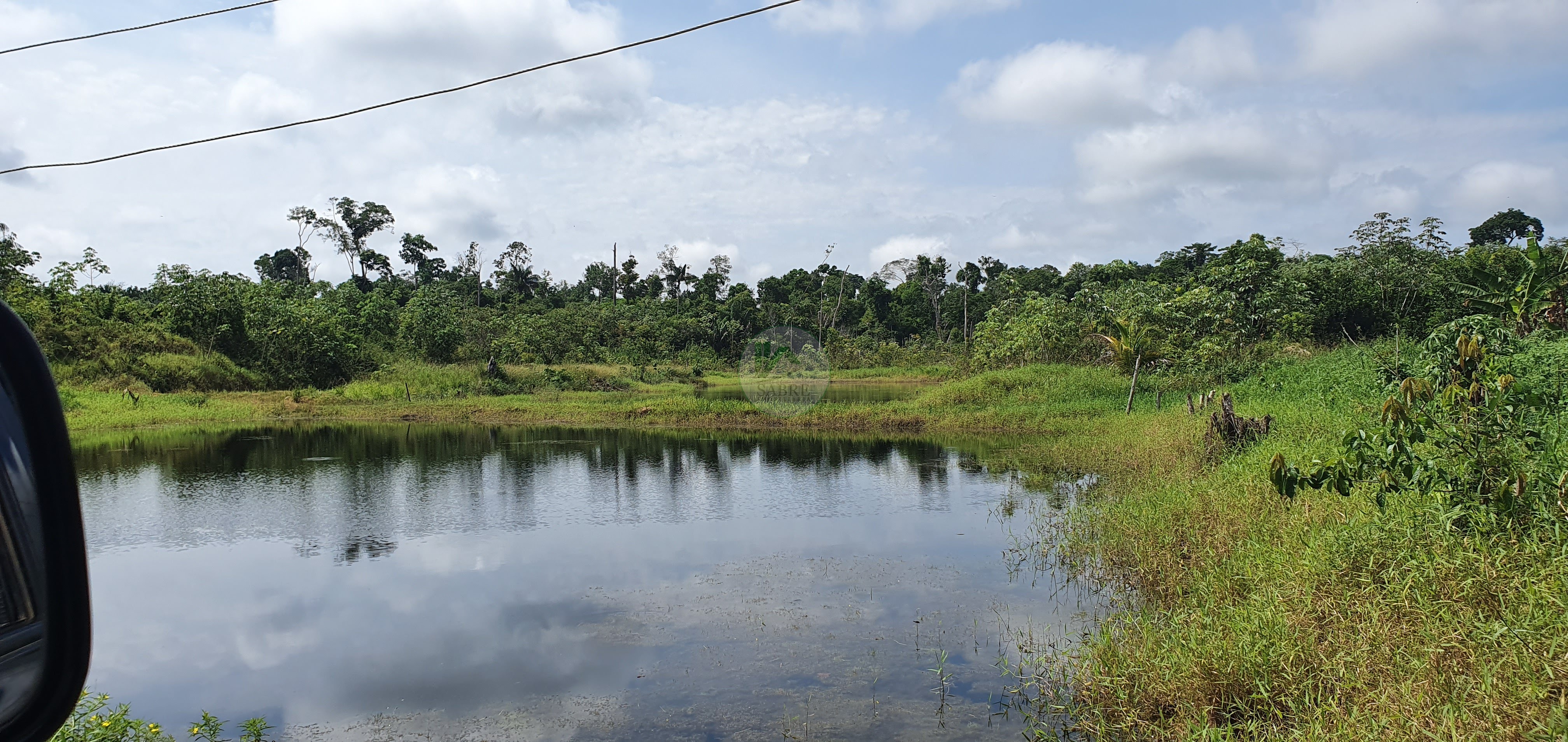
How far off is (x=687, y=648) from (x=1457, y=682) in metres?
4.30

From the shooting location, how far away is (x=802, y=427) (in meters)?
20.2

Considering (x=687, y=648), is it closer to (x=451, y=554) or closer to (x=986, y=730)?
(x=986, y=730)

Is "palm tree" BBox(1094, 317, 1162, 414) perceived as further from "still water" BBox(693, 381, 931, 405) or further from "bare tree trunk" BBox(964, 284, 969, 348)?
"bare tree trunk" BBox(964, 284, 969, 348)

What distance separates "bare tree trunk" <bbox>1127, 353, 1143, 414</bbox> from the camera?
56.4 ft

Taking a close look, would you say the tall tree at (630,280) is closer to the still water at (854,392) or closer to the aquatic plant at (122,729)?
the still water at (854,392)

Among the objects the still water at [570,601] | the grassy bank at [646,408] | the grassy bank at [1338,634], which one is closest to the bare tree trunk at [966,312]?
the grassy bank at [646,408]

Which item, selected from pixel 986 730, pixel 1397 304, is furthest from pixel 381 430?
pixel 1397 304

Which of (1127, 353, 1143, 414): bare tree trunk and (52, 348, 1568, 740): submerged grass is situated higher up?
(1127, 353, 1143, 414): bare tree trunk

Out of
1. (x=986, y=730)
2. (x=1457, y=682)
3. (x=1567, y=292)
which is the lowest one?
(x=986, y=730)

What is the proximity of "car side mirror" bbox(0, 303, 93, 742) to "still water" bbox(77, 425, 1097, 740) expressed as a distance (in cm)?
400

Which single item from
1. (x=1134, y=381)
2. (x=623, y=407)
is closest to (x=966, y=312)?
(x=623, y=407)

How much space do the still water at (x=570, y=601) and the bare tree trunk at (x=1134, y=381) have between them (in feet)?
16.1

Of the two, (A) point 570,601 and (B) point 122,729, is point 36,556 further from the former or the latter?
(A) point 570,601

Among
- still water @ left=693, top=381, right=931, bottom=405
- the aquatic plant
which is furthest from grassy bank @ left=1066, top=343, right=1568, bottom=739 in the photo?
still water @ left=693, top=381, right=931, bottom=405
